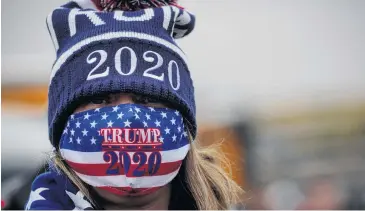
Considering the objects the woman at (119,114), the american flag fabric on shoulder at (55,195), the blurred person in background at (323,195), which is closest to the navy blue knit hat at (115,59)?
the woman at (119,114)

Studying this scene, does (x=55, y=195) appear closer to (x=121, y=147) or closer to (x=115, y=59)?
(x=121, y=147)

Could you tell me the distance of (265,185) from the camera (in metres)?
6.73

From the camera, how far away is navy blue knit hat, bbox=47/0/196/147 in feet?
6.43

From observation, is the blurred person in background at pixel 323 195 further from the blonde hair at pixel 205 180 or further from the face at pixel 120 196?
the face at pixel 120 196

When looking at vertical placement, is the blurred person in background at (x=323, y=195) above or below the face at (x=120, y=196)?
below

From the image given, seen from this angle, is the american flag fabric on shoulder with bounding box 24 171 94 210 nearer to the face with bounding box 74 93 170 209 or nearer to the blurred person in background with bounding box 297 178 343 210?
the face with bounding box 74 93 170 209

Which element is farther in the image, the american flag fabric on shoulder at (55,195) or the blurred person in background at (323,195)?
the blurred person in background at (323,195)

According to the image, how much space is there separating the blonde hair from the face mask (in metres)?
0.06

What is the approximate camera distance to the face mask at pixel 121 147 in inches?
76.0

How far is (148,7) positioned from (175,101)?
378 millimetres

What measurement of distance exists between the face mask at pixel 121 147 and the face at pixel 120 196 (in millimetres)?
25

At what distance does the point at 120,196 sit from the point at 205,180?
1.13 ft

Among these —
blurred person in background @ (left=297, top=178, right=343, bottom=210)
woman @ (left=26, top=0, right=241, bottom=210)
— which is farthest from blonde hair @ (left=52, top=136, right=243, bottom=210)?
blurred person in background @ (left=297, top=178, right=343, bottom=210)

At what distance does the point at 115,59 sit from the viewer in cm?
198
